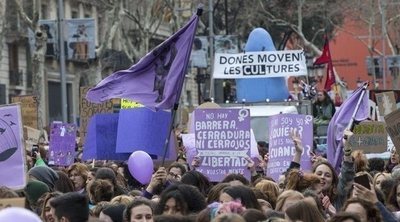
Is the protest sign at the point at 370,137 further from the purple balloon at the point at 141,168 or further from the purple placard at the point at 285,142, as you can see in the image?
the purple balloon at the point at 141,168

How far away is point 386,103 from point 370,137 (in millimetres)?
2913

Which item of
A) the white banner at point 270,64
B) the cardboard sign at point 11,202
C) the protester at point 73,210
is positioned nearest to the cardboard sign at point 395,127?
the cardboard sign at point 11,202

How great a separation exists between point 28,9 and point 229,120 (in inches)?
1372

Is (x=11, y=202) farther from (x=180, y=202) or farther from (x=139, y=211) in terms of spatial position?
(x=180, y=202)

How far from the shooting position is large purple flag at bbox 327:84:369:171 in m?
14.2

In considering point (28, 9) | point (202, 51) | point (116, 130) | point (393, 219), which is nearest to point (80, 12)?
point (28, 9)

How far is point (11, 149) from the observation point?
1122 cm

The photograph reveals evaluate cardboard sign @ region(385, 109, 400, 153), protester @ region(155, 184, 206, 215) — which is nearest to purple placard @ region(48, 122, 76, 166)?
cardboard sign @ region(385, 109, 400, 153)

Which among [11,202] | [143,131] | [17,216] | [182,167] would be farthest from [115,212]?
[143,131]

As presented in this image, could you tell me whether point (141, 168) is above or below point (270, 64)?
below

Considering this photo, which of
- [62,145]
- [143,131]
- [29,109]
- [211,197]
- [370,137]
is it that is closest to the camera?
[211,197]

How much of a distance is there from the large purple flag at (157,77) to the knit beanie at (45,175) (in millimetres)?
1939

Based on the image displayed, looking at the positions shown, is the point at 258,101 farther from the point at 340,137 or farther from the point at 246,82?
the point at 340,137

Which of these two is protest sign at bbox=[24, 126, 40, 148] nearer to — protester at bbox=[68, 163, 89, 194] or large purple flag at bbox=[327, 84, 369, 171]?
large purple flag at bbox=[327, 84, 369, 171]
